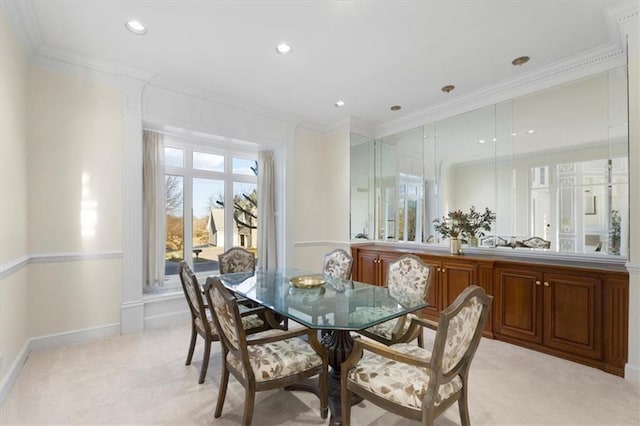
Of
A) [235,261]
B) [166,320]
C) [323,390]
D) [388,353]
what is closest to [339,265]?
[235,261]

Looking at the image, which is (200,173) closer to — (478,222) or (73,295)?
(73,295)

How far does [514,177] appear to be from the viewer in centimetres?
358

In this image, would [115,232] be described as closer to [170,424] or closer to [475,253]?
[170,424]

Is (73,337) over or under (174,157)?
under

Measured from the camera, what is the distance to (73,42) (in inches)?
110

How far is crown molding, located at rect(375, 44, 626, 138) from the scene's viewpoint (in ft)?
9.35

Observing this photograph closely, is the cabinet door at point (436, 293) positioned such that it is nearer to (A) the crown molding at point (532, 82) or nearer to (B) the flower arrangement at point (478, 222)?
(B) the flower arrangement at point (478, 222)

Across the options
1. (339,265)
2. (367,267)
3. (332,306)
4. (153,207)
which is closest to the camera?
(332,306)

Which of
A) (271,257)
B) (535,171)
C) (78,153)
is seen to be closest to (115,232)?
(78,153)

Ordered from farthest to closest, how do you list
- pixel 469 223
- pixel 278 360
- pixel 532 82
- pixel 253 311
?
pixel 469 223
pixel 532 82
pixel 253 311
pixel 278 360

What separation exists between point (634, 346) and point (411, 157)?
3.21 metres

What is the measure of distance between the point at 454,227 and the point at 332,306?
2.47 metres

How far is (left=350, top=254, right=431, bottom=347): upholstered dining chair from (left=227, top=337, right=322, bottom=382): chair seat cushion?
39 centimetres

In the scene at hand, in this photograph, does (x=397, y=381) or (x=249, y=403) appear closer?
(x=397, y=381)
